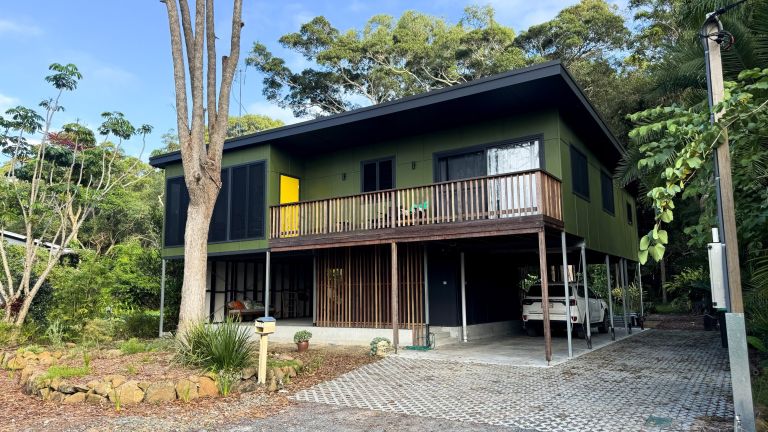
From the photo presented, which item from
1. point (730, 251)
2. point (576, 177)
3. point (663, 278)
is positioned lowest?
point (663, 278)

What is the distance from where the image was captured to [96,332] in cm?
1197

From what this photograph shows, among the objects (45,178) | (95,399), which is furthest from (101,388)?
(45,178)

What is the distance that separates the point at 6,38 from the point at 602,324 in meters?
21.2

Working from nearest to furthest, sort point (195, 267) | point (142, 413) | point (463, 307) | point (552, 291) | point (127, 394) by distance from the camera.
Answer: point (142, 413) → point (127, 394) → point (195, 267) → point (463, 307) → point (552, 291)

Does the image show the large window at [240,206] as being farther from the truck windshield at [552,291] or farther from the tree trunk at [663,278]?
the tree trunk at [663,278]

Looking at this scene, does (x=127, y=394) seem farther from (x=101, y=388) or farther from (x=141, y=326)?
(x=141, y=326)

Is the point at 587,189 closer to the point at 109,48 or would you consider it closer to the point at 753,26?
the point at 753,26

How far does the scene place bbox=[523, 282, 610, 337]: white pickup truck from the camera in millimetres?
13242

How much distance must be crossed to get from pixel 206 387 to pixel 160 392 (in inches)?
23.9

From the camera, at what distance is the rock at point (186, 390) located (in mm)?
7043

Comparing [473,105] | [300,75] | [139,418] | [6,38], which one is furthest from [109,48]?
[300,75]

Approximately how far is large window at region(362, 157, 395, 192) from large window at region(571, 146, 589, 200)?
475 cm

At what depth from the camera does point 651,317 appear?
2028 centimetres

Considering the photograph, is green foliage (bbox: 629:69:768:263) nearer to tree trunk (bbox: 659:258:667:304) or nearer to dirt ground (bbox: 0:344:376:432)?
dirt ground (bbox: 0:344:376:432)
